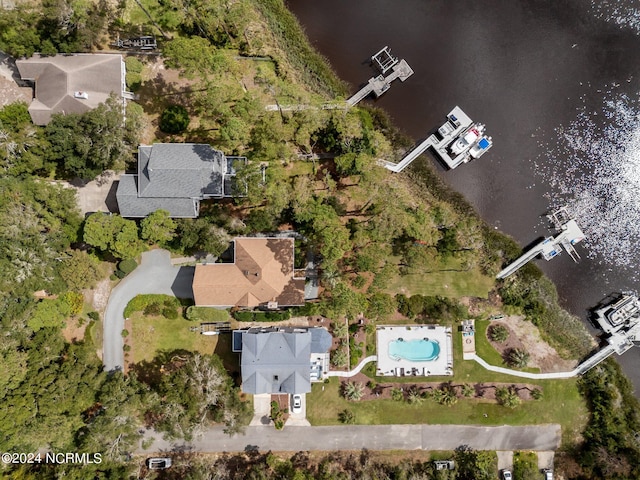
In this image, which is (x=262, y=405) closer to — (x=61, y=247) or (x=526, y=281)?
(x=61, y=247)

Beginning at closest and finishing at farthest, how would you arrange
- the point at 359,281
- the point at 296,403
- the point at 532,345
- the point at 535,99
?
the point at 359,281, the point at 296,403, the point at 532,345, the point at 535,99

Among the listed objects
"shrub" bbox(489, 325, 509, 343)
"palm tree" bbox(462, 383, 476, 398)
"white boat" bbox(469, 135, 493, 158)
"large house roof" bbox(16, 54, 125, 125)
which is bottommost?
"palm tree" bbox(462, 383, 476, 398)

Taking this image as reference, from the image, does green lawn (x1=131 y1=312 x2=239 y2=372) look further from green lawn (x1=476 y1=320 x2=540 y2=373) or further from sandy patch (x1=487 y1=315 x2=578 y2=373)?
sandy patch (x1=487 y1=315 x2=578 y2=373)

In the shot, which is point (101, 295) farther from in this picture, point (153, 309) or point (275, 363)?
point (275, 363)

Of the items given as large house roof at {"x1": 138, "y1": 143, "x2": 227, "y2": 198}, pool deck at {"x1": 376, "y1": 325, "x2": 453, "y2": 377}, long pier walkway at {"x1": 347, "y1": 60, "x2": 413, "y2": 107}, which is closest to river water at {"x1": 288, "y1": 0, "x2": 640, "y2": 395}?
long pier walkway at {"x1": 347, "y1": 60, "x2": 413, "y2": 107}

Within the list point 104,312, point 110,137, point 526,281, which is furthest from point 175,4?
point 526,281

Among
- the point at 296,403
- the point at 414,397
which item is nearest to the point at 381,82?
the point at 414,397
